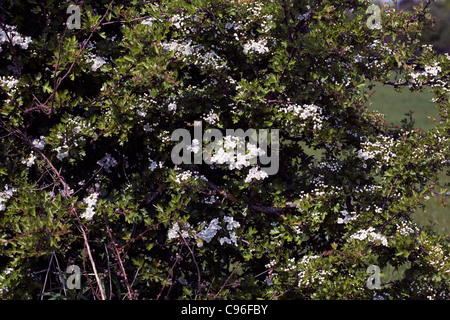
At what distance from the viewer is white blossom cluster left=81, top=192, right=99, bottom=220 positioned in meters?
2.65

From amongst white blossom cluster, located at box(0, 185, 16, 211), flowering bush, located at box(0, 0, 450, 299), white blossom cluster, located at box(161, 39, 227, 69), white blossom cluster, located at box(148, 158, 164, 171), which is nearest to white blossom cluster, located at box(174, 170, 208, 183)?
flowering bush, located at box(0, 0, 450, 299)

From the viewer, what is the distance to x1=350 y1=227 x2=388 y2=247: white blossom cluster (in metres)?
2.69

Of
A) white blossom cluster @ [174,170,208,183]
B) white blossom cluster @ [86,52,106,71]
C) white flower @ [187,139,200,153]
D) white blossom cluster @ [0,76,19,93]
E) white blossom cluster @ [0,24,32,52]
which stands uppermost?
white blossom cluster @ [0,24,32,52]

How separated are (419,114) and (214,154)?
13.1 meters

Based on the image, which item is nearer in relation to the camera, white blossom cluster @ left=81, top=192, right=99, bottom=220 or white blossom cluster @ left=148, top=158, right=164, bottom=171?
white blossom cluster @ left=81, top=192, right=99, bottom=220

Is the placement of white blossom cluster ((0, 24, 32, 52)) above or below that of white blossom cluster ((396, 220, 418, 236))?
above

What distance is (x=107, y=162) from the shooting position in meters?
3.05

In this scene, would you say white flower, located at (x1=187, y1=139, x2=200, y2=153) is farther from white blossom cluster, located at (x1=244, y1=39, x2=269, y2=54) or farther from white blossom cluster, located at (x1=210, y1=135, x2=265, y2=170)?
white blossom cluster, located at (x1=244, y1=39, x2=269, y2=54)

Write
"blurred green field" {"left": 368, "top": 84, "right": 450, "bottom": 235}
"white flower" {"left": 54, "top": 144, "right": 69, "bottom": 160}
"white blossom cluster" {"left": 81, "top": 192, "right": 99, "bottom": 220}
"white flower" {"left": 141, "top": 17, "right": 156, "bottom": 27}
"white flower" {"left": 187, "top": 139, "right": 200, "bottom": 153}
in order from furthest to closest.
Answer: "blurred green field" {"left": 368, "top": 84, "right": 450, "bottom": 235}
"white flower" {"left": 141, "top": 17, "right": 156, "bottom": 27}
"white flower" {"left": 187, "top": 139, "right": 200, "bottom": 153}
"white flower" {"left": 54, "top": 144, "right": 69, "bottom": 160}
"white blossom cluster" {"left": 81, "top": 192, "right": 99, "bottom": 220}

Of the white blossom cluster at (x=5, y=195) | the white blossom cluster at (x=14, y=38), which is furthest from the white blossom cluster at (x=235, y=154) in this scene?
the white blossom cluster at (x=14, y=38)

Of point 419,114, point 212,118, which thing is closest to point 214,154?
point 212,118

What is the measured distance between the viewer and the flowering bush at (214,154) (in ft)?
9.04

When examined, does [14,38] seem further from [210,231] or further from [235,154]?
[210,231]

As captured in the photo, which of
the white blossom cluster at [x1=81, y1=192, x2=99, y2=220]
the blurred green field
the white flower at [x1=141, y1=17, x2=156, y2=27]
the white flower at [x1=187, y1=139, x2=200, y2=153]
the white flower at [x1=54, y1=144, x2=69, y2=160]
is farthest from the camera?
the blurred green field
